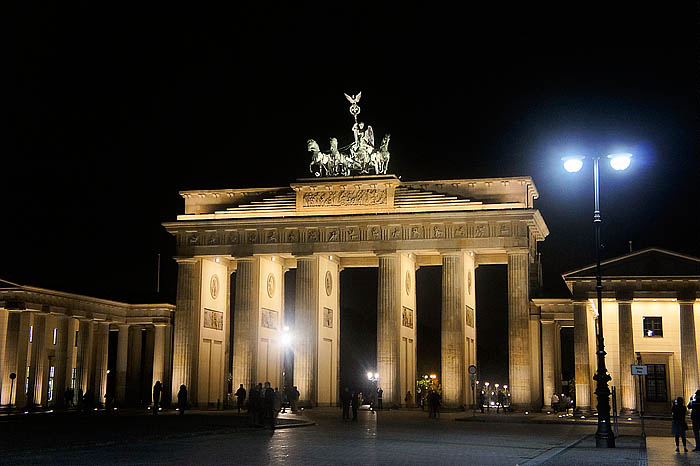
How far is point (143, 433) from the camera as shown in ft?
103

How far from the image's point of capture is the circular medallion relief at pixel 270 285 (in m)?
67.1

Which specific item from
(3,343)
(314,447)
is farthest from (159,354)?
(314,447)

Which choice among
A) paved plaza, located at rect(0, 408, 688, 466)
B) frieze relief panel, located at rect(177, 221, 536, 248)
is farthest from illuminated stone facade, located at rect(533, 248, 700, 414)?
paved plaza, located at rect(0, 408, 688, 466)

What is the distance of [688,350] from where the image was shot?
4978 centimetres

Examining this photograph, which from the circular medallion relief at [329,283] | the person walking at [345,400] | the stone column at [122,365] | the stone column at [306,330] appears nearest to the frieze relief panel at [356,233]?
the stone column at [306,330]

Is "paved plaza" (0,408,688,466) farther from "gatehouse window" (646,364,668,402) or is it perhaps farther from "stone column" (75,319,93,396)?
"stone column" (75,319,93,396)

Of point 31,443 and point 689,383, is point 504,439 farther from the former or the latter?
point 689,383

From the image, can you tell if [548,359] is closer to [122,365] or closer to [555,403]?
[555,403]

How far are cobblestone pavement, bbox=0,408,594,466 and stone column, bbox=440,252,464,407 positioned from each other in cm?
2070

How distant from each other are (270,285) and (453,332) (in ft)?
49.6

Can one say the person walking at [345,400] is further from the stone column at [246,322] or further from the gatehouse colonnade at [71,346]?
the gatehouse colonnade at [71,346]

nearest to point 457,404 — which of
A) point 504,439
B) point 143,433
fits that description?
point 504,439

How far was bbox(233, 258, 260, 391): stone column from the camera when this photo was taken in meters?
62.9

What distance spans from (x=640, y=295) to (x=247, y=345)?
1058 inches
